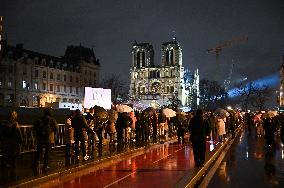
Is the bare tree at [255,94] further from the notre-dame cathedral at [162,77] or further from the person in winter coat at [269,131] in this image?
the person in winter coat at [269,131]

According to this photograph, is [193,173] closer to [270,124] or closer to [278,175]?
[278,175]

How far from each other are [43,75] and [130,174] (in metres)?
95.7

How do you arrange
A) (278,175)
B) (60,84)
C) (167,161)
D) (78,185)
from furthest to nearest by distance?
1. (60,84)
2. (167,161)
3. (278,175)
4. (78,185)

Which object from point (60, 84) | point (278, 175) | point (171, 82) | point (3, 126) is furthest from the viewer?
point (171, 82)

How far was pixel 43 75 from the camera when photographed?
350ft

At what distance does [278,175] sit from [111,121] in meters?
10.3

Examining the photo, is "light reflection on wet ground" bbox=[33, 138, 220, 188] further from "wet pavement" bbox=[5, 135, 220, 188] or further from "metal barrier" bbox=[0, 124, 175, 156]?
"metal barrier" bbox=[0, 124, 175, 156]

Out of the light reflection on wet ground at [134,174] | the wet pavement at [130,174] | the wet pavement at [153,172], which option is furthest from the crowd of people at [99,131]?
the light reflection on wet ground at [134,174]

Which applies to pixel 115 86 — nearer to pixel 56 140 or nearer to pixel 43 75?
pixel 43 75

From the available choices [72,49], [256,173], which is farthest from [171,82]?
[256,173]

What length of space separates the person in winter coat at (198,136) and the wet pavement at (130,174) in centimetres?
46

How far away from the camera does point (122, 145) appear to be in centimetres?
2259

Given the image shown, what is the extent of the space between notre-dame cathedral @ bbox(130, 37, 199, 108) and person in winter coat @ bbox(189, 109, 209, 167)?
157 meters

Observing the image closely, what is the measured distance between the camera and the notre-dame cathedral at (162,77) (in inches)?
7057
